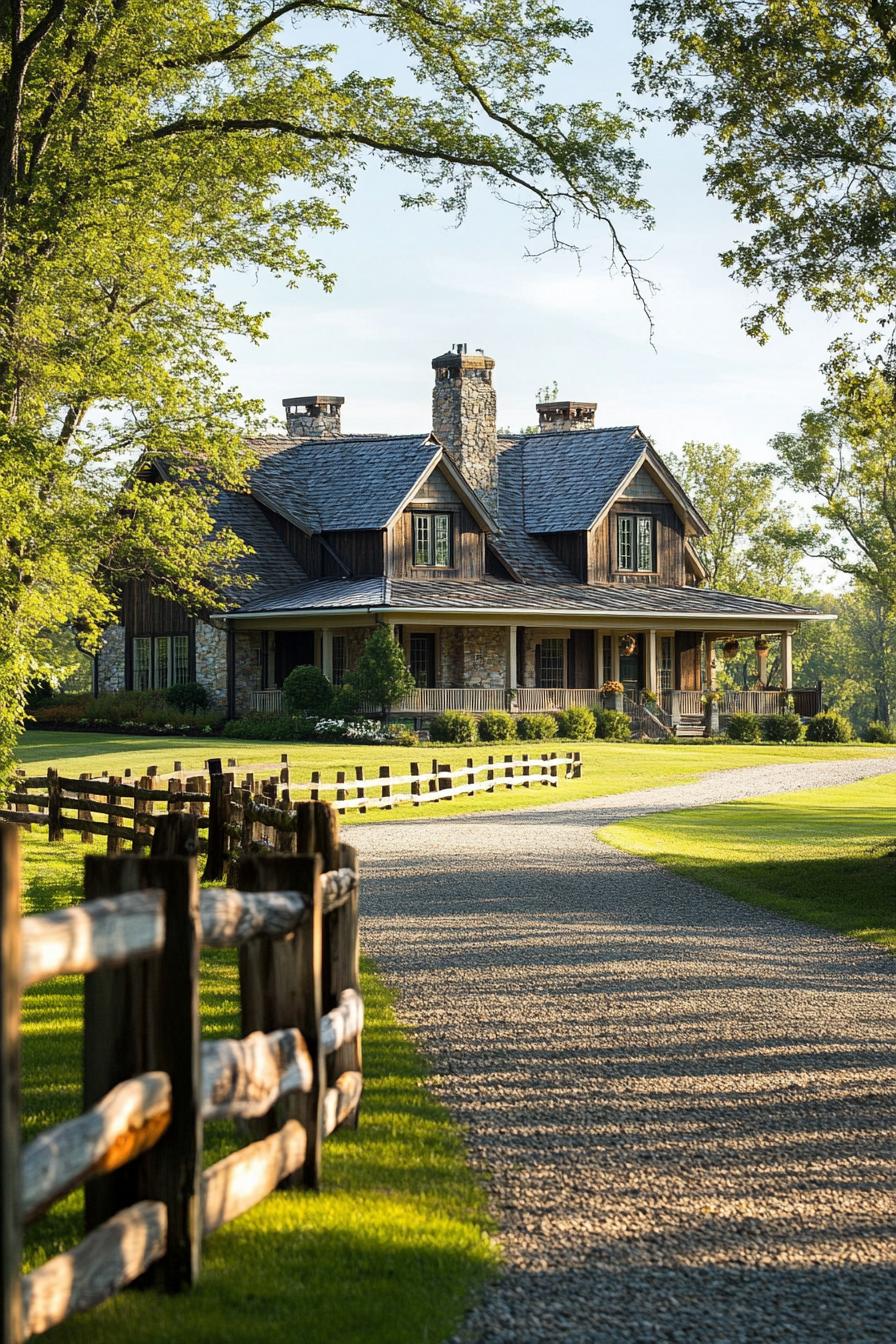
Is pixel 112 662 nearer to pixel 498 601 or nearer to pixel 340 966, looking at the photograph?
pixel 498 601

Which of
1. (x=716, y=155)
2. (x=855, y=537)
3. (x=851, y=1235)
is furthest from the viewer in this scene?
(x=855, y=537)

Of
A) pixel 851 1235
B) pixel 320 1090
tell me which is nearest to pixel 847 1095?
pixel 851 1235

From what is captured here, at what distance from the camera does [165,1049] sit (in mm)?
4926

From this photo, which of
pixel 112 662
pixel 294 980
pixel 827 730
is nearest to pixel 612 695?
pixel 827 730

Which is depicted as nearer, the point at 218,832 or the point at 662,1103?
the point at 662,1103

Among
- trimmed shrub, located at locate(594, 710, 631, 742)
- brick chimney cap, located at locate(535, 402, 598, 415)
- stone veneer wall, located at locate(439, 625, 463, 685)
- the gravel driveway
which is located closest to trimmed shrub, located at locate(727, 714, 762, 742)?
trimmed shrub, located at locate(594, 710, 631, 742)

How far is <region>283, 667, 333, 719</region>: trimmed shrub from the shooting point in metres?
44.2

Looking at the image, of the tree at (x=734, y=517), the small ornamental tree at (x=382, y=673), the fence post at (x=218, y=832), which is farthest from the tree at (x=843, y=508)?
the fence post at (x=218, y=832)

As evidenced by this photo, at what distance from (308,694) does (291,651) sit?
16.3ft

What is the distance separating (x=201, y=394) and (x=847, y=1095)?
2091 cm

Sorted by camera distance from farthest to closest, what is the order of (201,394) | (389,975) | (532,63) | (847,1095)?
(201,394)
(532,63)
(389,975)
(847,1095)

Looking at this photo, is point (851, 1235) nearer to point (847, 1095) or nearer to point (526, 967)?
point (847, 1095)

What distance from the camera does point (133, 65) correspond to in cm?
2295

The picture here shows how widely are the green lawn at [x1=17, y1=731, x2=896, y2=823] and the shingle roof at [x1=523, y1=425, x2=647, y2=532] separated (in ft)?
32.7
